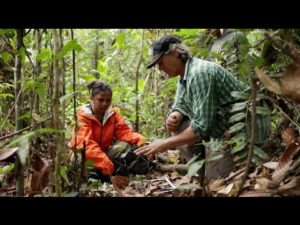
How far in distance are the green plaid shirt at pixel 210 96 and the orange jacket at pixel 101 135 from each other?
3.61 feet

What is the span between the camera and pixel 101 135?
4492 mm

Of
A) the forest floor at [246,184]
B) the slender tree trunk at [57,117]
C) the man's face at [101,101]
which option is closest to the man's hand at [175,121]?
the man's face at [101,101]

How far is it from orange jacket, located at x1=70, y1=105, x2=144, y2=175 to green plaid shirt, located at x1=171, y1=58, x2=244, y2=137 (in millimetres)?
1102

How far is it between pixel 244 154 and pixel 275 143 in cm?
79

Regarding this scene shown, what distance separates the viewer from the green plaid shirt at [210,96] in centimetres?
303

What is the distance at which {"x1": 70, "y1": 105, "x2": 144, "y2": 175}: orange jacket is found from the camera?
12.9 feet

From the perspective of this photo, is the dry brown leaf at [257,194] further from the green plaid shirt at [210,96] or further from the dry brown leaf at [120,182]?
the dry brown leaf at [120,182]

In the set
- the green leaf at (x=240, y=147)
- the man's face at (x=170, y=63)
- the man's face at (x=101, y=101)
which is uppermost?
the man's face at (x=170, y=63)

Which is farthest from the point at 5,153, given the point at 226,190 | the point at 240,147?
the point at 240,147

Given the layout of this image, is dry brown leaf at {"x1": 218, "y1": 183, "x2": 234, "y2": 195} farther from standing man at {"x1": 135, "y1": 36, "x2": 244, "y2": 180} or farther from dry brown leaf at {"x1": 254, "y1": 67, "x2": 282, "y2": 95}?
standing man at {"x1": 135, "y1": 36, "x2": 244, "y2": 180}

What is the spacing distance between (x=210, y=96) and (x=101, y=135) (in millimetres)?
1706

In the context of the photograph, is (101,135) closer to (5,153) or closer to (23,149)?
(5,153)

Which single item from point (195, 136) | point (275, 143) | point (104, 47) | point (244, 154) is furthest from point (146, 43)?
point (244, 154)
